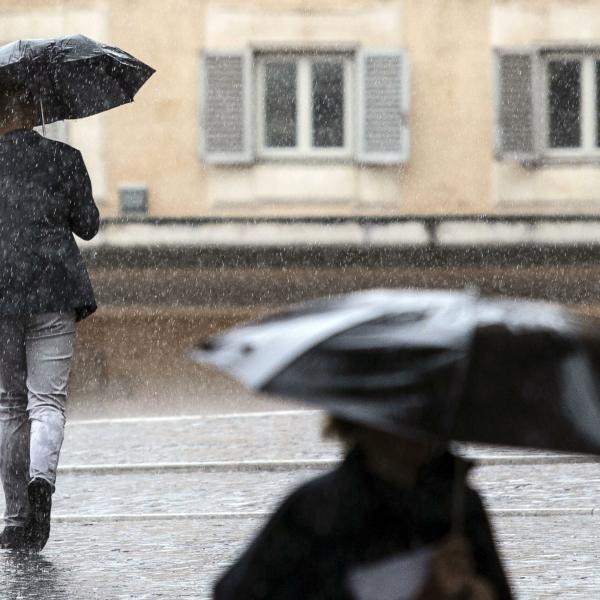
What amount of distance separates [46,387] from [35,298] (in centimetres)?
33

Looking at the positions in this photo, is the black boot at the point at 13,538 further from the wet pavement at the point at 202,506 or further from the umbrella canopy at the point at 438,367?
the umbrella canopy at the point at 438,367

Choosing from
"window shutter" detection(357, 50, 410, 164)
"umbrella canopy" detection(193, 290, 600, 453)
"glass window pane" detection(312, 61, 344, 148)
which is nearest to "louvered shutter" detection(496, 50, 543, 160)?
"window shutter" detection(357, 50, 410, 164)

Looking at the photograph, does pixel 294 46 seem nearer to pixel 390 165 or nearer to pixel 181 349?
pixel 390 165

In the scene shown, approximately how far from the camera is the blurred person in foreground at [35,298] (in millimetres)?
6676

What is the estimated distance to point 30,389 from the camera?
22.1 feet

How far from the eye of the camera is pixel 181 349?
60.9ft

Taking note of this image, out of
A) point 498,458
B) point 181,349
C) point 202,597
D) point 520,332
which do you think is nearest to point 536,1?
point 181,349

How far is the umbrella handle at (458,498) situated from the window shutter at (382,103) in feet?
63.7

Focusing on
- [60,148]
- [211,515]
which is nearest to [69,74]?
[60,148]

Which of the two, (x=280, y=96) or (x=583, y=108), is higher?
(x=280, y=96)

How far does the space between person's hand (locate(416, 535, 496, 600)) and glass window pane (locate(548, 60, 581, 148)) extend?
19921 millimetres

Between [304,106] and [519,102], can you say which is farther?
[304,106]

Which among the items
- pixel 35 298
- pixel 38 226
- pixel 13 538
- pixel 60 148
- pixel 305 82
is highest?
pixel 305 82

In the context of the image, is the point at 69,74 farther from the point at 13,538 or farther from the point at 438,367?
the point at 438,367
